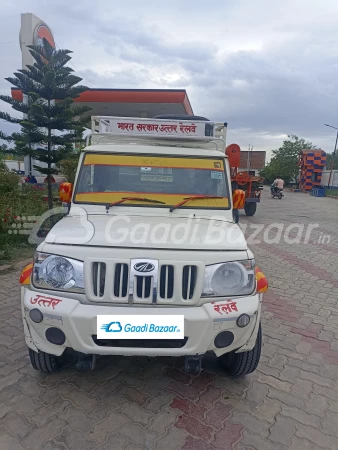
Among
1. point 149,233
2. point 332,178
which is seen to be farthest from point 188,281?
point 332,178

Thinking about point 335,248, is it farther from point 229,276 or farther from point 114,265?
point 114,265

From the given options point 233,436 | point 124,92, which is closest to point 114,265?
point 233,436

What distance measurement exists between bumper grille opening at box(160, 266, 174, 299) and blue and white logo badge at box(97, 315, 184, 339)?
0.15 meters

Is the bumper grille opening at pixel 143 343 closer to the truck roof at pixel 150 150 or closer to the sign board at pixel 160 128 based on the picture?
the truck roof at pixel 150 150

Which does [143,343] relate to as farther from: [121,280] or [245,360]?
[245,360]

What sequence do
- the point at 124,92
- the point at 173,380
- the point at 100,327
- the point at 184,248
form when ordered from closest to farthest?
the point at 100,327 < the point at 184,248 < the point at 173,380 < the point at 124,92

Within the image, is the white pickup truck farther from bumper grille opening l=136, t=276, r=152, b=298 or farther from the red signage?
the red signage

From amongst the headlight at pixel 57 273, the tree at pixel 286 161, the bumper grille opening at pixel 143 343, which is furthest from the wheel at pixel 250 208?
the tree at pixel 286 161

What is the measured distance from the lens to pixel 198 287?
2309 mm

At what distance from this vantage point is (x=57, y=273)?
7.77 feet

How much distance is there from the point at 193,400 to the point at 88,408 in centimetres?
79

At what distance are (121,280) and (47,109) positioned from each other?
8.59 m

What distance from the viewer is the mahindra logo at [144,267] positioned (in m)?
2.29

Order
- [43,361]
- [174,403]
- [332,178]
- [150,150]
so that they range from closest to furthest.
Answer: [174,403], [43,361], [150,150], [332,178]
